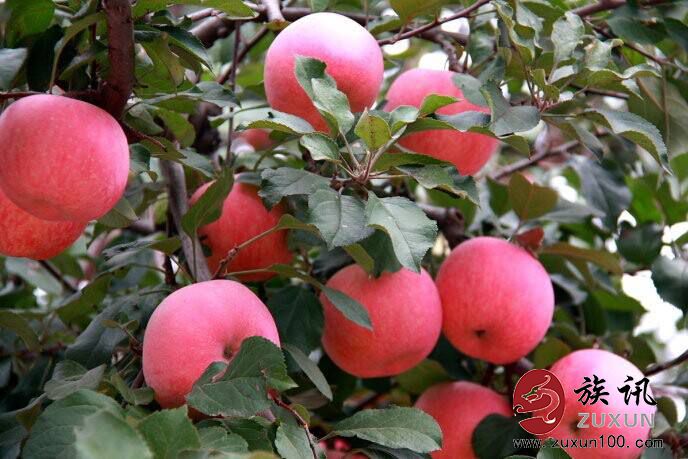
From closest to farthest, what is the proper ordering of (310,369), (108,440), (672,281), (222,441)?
(108,440), (222,441), (310,369), (672,281)

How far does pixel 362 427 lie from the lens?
0.98 meters

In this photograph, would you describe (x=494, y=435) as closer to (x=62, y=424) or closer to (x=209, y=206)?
(x=209, y=206)

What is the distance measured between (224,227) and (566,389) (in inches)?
21.6

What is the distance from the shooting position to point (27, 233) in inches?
39.6

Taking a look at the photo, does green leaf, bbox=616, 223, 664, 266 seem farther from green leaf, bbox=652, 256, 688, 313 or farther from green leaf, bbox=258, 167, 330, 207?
green leaf, bbox=258, 167, 330, 207

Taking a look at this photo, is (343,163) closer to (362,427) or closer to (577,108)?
(362,427)

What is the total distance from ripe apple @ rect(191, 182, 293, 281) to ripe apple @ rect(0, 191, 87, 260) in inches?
8.7

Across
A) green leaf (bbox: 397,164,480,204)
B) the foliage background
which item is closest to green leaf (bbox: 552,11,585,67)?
the foliage background

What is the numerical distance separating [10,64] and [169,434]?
50 centimetres

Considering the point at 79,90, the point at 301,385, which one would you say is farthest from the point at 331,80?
the point at 301,385

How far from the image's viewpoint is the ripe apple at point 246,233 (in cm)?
119

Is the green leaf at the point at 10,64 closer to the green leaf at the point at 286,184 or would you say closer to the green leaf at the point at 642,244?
Answer: the green leaf at the point at 286,184

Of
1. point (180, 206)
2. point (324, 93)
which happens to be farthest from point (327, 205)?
point (180, 206)

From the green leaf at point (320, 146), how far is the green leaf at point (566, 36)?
337mm
